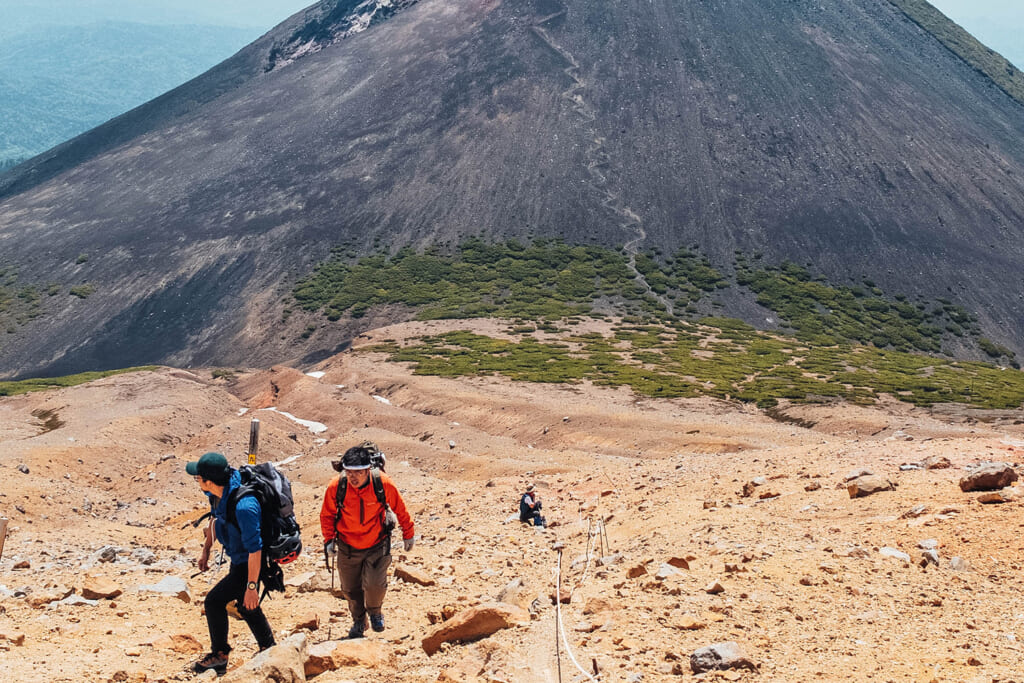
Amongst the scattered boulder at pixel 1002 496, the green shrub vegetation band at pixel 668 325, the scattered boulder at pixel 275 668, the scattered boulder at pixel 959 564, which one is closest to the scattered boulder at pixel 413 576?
the scattered boulder at pixel 275 668

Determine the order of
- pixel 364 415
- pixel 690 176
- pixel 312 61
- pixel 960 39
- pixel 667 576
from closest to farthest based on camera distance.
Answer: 1. pixel 667 576
2. pixel 364 415
3. pixel 690 176
4. pixel 312 61
5. pixel 960 39

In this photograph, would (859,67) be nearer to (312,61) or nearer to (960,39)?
(960,39)

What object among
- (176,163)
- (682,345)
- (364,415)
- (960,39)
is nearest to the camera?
(364,415)

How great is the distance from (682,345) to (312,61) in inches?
3888

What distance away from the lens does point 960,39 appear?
15288cm

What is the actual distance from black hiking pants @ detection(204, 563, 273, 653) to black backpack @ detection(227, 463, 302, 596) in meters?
0.23

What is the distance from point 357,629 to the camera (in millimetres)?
10289

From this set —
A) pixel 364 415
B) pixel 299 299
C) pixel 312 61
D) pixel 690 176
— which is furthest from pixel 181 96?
pixel 364 415

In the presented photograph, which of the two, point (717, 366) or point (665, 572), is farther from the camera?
point (717, 366)

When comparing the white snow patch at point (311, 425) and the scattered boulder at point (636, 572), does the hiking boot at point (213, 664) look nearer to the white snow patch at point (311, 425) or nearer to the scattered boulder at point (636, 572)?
the scattered boulder at point (636, 572)

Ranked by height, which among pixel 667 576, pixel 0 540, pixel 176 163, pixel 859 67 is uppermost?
pixel 859 67

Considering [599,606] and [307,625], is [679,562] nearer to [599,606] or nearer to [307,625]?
[599,606]

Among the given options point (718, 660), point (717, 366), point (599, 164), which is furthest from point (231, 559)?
point (599, 164)

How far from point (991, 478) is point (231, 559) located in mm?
10105
